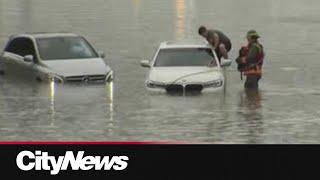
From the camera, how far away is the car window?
24.1 metres

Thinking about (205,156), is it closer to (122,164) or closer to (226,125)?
(122,164)

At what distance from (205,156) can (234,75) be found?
61.2 ft

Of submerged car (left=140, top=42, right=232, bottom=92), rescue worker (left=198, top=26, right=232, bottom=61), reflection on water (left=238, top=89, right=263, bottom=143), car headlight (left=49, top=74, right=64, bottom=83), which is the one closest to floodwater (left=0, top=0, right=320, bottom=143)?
reflection on water (left=238, top=89, right=263, bottom=143)

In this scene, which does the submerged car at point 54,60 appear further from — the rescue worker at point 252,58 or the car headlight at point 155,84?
the rescue worker at point 252,58

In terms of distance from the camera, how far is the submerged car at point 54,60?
73.8 ft

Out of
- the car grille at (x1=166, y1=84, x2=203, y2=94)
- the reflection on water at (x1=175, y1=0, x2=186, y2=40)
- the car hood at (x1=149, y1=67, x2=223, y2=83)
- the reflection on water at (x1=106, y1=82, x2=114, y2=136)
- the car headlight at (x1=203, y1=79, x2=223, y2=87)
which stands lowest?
the reflection on water at (x1=175, y1=0, x2=186, y2=40)

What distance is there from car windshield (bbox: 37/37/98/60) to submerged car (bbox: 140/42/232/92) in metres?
2.43

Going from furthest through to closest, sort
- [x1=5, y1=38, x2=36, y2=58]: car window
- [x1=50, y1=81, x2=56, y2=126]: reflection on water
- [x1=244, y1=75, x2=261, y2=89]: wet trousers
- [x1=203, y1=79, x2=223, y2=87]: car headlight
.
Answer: [x1=5, y1=38, x2=36, y2=58]: car window, [x1=244, y1=75, x2=261, y2=89]: wet trousers, [x1=203, y1=79, x2=223, y2=87]: car headlight, [x1=50, y1=81, x2=56, y2=126]: reflection on water

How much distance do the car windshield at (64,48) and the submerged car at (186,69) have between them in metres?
2.43

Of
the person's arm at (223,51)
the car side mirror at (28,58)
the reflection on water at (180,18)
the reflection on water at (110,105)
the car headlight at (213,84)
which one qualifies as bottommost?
the reflection on water at (180,18)

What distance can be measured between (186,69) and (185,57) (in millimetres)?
876

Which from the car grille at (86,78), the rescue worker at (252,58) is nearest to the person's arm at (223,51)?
the rescue worker at (252,58)

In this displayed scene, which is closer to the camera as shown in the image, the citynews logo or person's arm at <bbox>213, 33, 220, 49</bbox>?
the citynews logo

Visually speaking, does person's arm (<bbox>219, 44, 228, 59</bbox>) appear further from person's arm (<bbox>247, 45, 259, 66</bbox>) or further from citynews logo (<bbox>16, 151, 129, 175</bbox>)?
citynews logo (<bbox>16, 151, 129, 175</bbox>)
